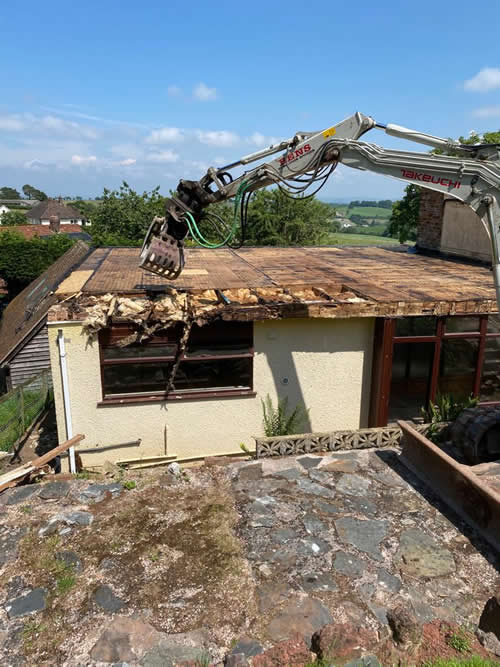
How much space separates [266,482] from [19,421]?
7.89 m

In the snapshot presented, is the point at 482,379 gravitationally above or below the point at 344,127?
below

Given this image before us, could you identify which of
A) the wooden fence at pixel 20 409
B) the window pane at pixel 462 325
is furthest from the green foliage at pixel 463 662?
the wooden fence at pixel 20 409

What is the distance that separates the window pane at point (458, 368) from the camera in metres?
10.1

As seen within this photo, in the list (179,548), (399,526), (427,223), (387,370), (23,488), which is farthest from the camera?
(427,223)

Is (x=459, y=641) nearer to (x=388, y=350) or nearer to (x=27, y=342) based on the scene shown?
(x=388, y=350)

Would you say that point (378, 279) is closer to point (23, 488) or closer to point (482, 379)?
point (482, 379)

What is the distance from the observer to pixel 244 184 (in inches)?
312

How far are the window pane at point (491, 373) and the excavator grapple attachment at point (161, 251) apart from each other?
6.66 metres

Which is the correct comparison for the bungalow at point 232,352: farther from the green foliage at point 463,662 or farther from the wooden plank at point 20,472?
the green foliage at point 463,662

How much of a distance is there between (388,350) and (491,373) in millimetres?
2816

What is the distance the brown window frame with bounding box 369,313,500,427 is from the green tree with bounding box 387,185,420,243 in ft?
89.9

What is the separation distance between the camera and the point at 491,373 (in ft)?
33.4

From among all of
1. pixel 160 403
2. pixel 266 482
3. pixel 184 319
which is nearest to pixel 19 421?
pixel 160 403

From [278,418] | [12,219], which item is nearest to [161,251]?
[278,418]
